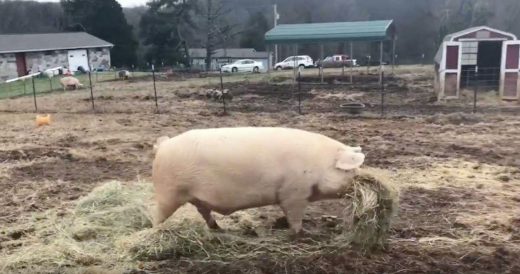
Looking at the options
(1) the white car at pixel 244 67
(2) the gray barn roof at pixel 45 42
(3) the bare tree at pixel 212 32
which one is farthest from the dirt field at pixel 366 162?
(3) the bare tree at pixel 212 32

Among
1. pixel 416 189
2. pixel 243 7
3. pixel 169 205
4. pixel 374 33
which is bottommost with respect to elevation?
pixel 416 189

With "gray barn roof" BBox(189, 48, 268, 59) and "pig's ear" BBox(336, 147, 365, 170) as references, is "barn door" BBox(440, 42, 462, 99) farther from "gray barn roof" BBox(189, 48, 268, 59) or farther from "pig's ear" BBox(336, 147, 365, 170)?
"gray barn roof" BBox(189, 48, 268, 59)

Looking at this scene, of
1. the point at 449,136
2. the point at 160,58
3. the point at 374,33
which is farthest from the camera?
the point at 160,58

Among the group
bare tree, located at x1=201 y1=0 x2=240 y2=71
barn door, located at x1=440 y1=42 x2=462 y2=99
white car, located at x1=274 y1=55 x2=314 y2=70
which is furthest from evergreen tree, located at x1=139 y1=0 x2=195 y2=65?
barn door, located at x1=440 y1=42 x2=462 y2=99

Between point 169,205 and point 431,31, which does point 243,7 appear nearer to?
point 431,31

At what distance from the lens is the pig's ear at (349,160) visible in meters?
4.62

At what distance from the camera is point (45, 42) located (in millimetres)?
40312

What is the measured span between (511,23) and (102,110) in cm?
4329

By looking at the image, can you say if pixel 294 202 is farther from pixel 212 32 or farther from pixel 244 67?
pixel 212 32

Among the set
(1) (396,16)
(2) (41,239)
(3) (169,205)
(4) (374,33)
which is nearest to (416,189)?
(3) (169,205)

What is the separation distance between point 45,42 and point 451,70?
33.2 meters

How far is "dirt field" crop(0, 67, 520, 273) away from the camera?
4.69 meters

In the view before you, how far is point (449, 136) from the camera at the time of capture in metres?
10.4

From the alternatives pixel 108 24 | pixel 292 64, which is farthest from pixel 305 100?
pixel 108 24
